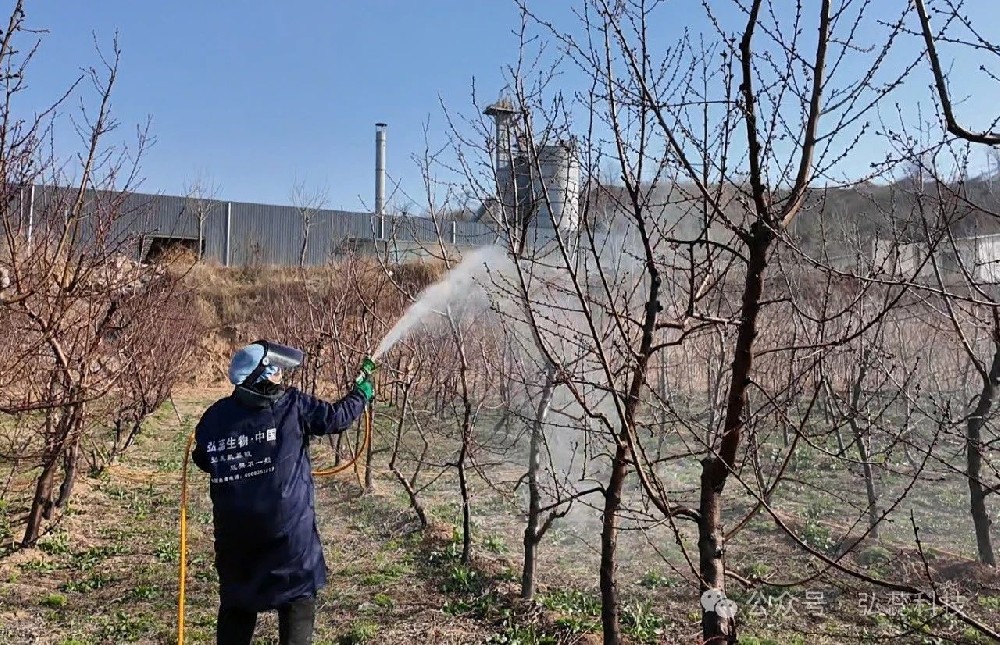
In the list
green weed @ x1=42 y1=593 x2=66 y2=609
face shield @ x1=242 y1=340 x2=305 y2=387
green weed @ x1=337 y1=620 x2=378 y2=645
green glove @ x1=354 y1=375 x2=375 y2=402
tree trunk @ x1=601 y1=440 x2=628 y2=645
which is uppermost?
face shield @ x1=242 y1=340 x2=305 y2=387

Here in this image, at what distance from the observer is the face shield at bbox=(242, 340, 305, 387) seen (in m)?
3.38

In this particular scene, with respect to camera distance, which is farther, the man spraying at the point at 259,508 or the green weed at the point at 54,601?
the green weed at the point at 54,601

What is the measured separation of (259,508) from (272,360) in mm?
694

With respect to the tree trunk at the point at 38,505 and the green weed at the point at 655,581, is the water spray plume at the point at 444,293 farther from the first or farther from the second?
the tree trunk at the point at 38,505

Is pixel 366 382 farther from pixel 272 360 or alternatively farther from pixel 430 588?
pixel 430 588

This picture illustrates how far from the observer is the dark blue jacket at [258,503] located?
3186 mm

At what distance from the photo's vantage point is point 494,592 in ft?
17.2

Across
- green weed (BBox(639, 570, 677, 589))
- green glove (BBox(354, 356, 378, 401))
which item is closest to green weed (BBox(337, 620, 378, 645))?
green glove (BBox(354, 356, 378, 401))

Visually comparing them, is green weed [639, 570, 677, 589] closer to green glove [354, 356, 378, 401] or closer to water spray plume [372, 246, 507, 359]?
water spray plume [372, 246, 507, 359]

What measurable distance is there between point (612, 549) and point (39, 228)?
172 inches

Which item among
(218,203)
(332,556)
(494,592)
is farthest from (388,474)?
(218,203)

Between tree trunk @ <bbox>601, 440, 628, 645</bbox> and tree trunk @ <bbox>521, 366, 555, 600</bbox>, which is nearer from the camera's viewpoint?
tree trunk @ <bbox>601, 440, 628, 645</bbox>

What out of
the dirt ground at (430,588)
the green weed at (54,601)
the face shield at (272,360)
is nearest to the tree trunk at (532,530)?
the dirt ground at (430,588)

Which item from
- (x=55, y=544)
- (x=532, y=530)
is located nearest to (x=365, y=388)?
(x=532, y=530)
